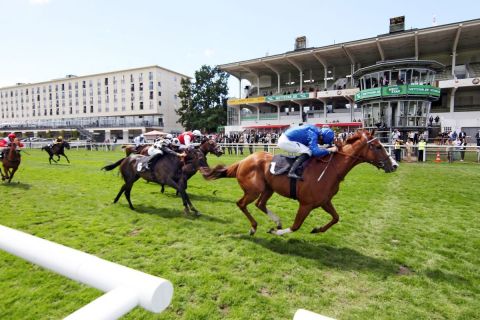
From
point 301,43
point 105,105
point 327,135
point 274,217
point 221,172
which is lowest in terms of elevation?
point 274,217

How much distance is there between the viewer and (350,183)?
408 inches

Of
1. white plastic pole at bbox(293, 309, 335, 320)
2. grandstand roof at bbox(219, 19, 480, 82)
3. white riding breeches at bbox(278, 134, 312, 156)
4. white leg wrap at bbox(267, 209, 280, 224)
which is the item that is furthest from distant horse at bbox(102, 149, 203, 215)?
grandstand roof at bbox(219, 19, 480, 82)

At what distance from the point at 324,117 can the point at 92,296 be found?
126 feet

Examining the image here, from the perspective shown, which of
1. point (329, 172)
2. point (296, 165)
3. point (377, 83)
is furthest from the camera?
point (377, 83)

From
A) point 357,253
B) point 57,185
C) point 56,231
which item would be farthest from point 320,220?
point 57,185

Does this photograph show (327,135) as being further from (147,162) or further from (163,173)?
(147,162)

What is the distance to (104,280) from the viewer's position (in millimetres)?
876

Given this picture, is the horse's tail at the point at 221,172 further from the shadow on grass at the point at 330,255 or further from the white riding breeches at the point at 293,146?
the shadow on grass at the point at 330,255

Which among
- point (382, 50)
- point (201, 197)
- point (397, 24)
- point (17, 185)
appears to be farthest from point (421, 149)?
point (397, 24)

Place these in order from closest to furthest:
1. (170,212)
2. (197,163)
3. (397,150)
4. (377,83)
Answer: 1. (170,212)
2. (197,163)
3. (397,150)
4. (377,83)

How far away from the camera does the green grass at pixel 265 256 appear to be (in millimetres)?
3162

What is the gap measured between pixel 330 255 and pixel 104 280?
13.6ft

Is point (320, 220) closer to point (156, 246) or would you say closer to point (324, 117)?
point (156, 246)

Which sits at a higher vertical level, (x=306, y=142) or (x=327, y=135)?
(x=327, y=135)
